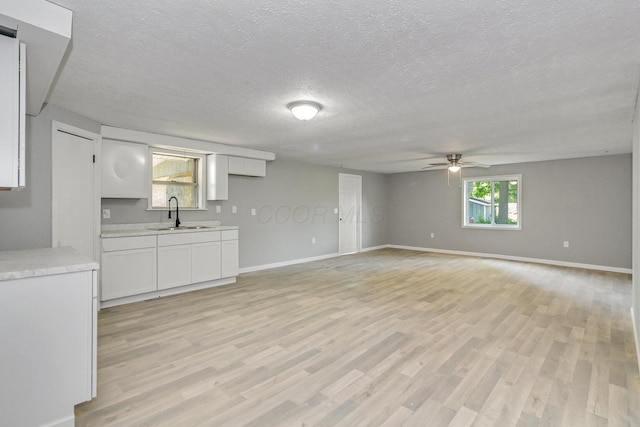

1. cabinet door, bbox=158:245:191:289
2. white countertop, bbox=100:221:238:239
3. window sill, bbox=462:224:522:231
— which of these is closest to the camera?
white countertop, bbox=100:221:238:239

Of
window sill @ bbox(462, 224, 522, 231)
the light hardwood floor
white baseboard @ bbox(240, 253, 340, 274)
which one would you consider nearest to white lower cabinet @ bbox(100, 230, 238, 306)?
the light hardwood floor

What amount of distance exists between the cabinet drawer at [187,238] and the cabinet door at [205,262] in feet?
0.24

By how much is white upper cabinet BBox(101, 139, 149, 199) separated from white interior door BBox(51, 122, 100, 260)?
26cm

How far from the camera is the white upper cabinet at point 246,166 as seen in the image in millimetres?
5336

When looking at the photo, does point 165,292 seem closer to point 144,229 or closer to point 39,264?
point 144,229

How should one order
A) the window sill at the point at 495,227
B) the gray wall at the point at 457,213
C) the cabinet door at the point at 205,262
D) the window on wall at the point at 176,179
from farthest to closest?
the window sill at the point at 495,227 → the gray wall at the point at 457,213 → the window on wall at the point at 176,179 → the cabinet door at the point at 205,262

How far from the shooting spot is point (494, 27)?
1.75 metres

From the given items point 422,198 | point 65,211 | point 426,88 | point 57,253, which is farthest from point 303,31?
point 422,198

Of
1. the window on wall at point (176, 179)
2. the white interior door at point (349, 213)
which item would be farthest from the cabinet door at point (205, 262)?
the white interior door at point (349, 213)

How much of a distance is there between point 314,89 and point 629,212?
6500 millimetres

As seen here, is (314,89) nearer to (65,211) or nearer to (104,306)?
(65,211)

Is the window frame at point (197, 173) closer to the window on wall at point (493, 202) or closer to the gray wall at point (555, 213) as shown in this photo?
the gray wall at point (555, 213)

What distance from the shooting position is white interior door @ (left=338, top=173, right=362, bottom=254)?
7.91m

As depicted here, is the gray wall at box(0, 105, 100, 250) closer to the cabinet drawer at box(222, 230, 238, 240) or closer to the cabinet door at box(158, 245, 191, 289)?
the cabinet door at box(158, 245, 191, 289)
